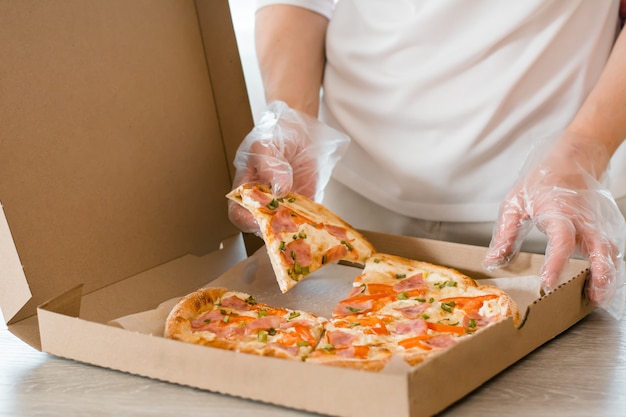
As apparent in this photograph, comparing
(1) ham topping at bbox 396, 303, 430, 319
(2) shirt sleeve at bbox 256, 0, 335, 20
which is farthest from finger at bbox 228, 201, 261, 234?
(2) shirt sleeve at bbox 256, 0, 335, 20

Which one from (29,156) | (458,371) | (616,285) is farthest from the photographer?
(29,156)

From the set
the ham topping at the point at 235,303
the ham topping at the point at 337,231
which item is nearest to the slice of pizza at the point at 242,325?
the ham topping at the point at 235,303

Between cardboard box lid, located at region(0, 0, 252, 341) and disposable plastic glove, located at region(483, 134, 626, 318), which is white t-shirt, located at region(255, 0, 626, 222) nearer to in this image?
disposable plastic glove, located at region(483, 134, 626, 318)

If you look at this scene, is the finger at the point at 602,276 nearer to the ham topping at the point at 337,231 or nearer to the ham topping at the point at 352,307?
the ham topping at the point at 352,307

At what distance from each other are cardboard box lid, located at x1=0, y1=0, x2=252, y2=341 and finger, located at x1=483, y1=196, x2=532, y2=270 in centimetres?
63

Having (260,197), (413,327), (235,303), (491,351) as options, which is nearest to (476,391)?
(491,351)

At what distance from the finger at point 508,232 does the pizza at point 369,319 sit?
0.06 meters

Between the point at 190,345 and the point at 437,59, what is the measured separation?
807mm

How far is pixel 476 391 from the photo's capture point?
3.37 feet

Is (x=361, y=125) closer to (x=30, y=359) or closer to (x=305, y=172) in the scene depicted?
(x=305, y=172)

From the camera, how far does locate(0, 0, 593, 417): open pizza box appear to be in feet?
3.60

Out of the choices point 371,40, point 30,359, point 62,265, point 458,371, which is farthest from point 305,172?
point 458,371

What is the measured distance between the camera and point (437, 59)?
1569 mm

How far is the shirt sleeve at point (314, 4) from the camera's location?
183cm
